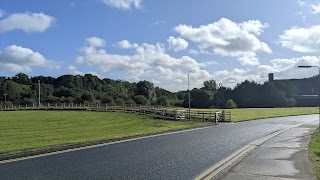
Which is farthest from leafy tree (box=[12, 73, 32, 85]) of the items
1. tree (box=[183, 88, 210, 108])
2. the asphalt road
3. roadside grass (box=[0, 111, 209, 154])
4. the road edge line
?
the road edge line

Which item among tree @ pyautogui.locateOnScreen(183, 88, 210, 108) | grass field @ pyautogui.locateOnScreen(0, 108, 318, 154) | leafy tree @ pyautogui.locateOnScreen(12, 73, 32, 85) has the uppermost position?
leafy tree @ pyautogui.locateOnScreen(12, 73, 32, 85)

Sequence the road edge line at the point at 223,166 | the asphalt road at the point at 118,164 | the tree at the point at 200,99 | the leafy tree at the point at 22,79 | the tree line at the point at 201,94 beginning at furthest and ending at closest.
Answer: the leafy tree at the point at 22,79 < the tree at the point at 200,99 < the tree line at the point at 201,94 < the asphalt road at the point at 118,164 < the road edge line at the point at 223,166

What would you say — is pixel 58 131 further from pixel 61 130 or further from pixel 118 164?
pixel 118 164

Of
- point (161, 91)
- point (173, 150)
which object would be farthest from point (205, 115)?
point (161, 91)

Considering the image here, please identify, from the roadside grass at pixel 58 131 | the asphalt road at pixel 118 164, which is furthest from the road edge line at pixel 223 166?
the roadside grass at pixel 58 131

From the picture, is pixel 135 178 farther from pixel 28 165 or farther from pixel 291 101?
pixel 291 101

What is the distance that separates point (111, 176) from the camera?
34.4ft

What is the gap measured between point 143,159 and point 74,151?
4.13 metres

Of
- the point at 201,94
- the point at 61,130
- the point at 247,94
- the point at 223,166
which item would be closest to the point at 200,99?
the point at 201,94

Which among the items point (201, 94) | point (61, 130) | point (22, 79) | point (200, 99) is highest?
point (22, 79)

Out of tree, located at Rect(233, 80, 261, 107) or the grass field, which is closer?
the grass field

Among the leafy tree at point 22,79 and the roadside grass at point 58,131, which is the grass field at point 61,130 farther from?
the leafy tree at point 22,79

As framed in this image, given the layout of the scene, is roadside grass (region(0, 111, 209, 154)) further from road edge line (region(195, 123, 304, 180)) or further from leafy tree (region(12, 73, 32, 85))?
leafy tree (region(12, 73, 32, 85))

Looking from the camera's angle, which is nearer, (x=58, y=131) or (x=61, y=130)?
(x=58, y=131)
